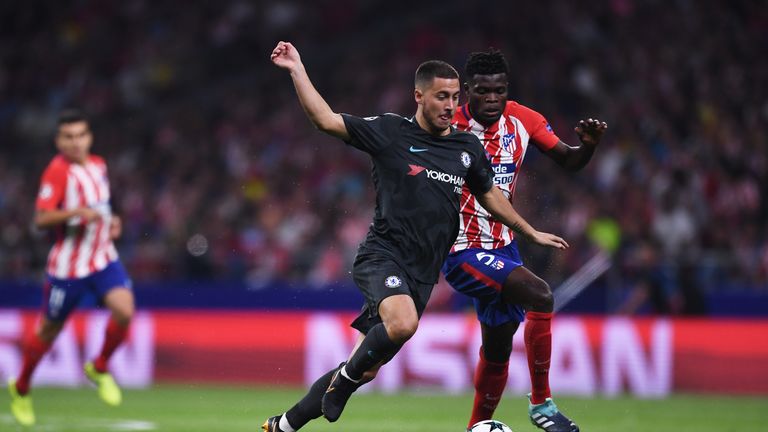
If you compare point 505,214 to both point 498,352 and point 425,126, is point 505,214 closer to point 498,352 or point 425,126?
point 425,126

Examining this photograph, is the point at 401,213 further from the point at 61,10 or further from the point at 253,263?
the point at 61,10

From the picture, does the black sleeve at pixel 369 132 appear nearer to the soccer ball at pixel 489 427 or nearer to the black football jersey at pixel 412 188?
the black football jersey at pixel 412 188

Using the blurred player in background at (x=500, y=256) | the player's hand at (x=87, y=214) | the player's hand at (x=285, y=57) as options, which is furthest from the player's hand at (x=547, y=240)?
the player's hand at (x=87, y=214)

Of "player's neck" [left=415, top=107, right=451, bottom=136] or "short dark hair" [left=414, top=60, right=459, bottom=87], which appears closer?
"short dark hair" [left=414, top=60, right=459, bottom=87]

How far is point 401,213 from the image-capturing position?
7352mm

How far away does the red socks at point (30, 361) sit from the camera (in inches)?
412

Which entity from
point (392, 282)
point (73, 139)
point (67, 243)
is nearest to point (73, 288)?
point (67, 243)

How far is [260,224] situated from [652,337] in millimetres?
6800

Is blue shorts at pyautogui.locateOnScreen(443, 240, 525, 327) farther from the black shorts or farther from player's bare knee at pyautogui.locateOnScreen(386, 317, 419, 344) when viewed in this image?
player's bare knee at pyautogui.locateOnScreen(386, 317, 419, 344)

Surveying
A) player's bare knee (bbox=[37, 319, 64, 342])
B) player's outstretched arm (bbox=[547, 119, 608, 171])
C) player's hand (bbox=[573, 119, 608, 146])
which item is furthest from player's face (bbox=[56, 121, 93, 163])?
player's hand (bbox=[573, 119, 608, 146])

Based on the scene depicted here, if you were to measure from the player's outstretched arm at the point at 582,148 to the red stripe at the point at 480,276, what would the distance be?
1.01 m

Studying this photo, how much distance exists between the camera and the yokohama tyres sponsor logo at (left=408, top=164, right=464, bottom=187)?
24.1 feet

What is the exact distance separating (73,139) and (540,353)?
5.08 m

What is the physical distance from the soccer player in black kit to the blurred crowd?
7.64m
